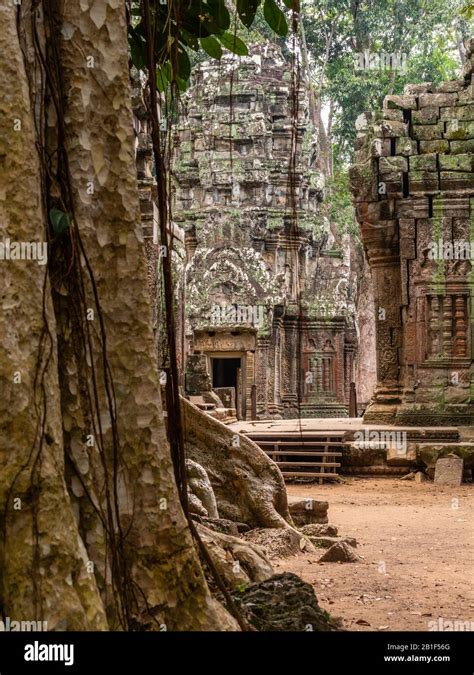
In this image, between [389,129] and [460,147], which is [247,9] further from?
[460,147]

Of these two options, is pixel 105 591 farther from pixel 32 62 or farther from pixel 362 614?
pixel 362 614

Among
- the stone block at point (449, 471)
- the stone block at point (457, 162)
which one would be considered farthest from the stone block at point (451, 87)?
the stone block at point (449, 471)

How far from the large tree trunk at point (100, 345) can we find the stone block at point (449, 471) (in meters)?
8.55

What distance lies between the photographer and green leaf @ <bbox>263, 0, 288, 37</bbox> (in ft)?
13.9

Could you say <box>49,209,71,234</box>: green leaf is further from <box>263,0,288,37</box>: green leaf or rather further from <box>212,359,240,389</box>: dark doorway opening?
<box>212,359,240,389</box>: dark doorway opening

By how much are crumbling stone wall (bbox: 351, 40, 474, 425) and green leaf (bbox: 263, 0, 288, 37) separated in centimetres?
910

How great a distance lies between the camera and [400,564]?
20.4ft

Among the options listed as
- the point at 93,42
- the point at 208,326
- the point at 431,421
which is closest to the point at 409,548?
the point at 93,42

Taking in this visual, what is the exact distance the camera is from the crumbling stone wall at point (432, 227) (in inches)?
517

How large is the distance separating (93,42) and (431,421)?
10661 millimetres

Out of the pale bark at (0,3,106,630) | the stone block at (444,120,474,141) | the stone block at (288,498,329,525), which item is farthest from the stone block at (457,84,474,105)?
the pale bark at (0,3,106,630)

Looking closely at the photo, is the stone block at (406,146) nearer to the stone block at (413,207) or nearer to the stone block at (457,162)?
the stone block at (457,162)

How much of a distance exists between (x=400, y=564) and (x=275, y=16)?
3.57 m
